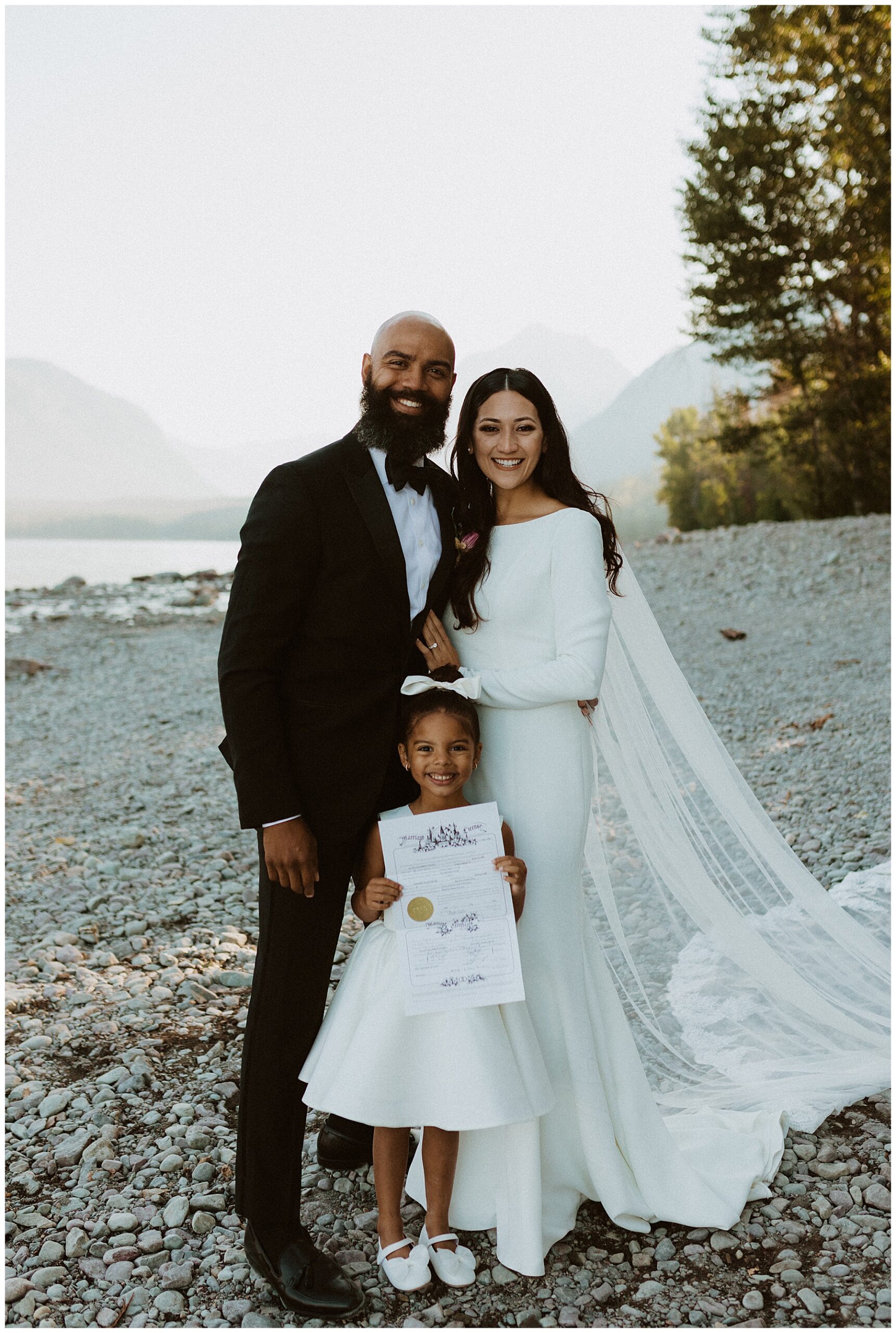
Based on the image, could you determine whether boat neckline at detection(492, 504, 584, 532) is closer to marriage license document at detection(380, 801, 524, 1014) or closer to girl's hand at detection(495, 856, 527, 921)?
marriage license document at detection(380, 801, 524, 1014)

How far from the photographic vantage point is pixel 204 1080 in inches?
152

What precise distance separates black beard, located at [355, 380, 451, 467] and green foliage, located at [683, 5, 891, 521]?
20.4m

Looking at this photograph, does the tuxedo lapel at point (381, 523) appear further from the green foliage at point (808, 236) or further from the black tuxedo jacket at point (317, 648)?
the green foliage at point (808, 236)

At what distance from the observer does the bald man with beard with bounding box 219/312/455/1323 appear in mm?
2633

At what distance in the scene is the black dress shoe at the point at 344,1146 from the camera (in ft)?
10.8

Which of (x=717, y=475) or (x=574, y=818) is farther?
(x=717, y=475)

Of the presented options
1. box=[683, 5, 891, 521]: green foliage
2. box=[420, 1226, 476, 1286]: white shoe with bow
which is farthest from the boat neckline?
box=[683, 5, 891, 521]: green foliage

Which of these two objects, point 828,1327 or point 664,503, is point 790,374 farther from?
point 828,1327

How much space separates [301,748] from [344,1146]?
144 centimetres

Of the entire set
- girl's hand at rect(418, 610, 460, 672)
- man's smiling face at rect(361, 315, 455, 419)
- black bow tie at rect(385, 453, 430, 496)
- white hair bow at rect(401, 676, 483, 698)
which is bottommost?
white hair bow at rect(401, 676, 483, 698)

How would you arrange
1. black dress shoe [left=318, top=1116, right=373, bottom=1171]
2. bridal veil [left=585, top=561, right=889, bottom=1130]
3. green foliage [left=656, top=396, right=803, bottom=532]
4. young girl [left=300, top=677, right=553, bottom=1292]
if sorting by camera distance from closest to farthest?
Answer: young girl [left=300, top=677, right=553, bottom=1292], black dress shoe [left=318, top=1116, right=373, bottom=1171], bridal veil [left=585, top=561, right=889, bottom=1130], green foliage [left=656, top=396, right=803, bottom=532]

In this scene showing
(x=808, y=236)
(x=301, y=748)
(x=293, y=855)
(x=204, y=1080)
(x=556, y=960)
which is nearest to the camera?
(x=293, y=855)

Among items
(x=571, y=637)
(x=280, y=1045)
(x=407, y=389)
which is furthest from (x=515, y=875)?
(x=407, y=389)

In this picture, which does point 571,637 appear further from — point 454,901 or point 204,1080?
point 204,1080
